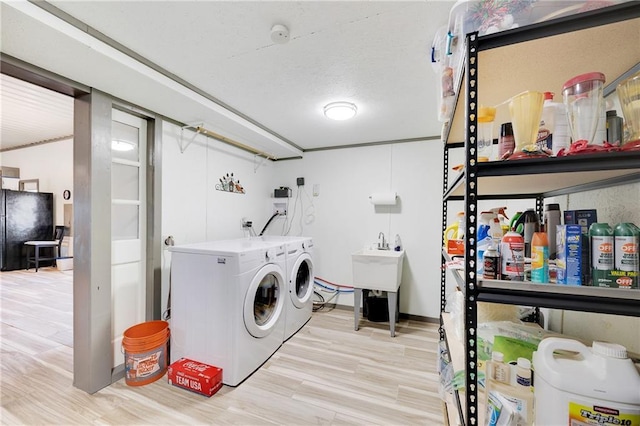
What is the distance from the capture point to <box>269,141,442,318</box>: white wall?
2.96 metres

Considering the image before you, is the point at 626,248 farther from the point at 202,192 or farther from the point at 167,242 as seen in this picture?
the point at 202,192

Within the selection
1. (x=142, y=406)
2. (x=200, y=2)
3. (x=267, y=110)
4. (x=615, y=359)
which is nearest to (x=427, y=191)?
(x=267, y=110)

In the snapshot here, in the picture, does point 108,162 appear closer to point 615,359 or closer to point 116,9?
point 116,9

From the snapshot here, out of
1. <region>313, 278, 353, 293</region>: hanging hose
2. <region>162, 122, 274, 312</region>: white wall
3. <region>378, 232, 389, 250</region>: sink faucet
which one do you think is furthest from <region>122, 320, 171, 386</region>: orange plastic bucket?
<region>378, 232, 389, 250</region>: sink faucet

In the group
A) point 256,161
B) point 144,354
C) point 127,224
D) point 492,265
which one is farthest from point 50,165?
point 492,265

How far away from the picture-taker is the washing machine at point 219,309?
5.91 ft

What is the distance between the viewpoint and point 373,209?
325 centimetres

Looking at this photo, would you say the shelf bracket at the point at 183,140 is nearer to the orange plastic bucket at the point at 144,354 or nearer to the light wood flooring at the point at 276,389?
the orange plastic bucket at the point at 144,354

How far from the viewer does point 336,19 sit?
1.20 meters

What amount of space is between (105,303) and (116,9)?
1.79 meters

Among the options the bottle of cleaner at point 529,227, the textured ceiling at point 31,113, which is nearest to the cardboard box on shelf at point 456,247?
the bottle of cleaner at point 529,227

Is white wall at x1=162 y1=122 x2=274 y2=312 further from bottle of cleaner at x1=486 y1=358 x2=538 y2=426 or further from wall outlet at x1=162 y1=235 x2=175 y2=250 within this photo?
bottle of cleaner at x1=486 y1=358 x2=538 y2=426

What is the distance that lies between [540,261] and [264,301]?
2041 millimetres

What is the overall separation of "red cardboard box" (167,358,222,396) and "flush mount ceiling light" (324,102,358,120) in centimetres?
215
